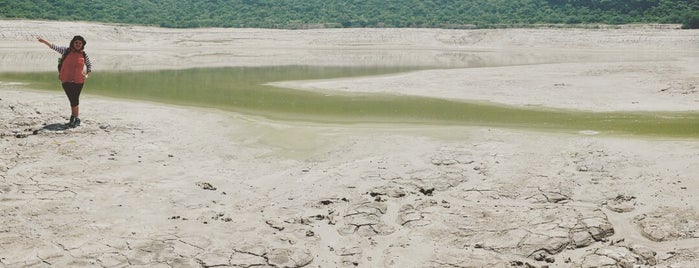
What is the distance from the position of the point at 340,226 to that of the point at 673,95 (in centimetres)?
1509

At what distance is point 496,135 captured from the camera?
12.1 m

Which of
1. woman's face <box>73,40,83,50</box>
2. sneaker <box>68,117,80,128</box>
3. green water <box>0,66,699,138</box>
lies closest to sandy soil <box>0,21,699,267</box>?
sneaker <box>68,117,80,128</box>

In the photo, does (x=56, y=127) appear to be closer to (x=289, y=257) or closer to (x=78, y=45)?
(x=78, y=45)

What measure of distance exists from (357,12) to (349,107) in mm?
59711

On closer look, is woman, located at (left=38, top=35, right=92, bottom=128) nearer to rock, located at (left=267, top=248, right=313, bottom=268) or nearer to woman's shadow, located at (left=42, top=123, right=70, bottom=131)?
woman's shadow, located at (left=42, top=123, right=70, bottom=131)

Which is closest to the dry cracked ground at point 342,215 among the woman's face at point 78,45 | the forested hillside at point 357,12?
the woman's face at point 78,45

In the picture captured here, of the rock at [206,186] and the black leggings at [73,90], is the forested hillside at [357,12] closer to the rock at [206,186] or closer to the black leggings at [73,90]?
the black leggings at [73,90]

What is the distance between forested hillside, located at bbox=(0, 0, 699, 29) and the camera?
60.5 meters

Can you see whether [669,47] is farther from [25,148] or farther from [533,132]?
[25,148]

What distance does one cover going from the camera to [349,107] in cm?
1673

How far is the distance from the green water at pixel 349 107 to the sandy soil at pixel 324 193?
1.25m

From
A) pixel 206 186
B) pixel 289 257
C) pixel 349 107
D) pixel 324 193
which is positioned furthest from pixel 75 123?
pixel 289 257

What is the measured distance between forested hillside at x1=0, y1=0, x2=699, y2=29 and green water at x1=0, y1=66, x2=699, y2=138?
38.6 meters

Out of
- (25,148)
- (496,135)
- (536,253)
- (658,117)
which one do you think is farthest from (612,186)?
(25,148)
